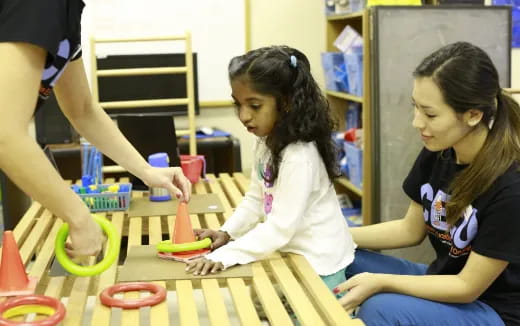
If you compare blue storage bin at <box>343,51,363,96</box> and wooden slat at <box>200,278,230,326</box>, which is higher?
blue storage bin at <box>343,51,363,96</box>

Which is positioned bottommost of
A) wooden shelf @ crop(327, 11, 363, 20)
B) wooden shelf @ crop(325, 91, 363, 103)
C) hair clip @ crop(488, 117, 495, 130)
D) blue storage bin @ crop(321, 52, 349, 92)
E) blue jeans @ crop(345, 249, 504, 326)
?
blue jeans @ crop(345, 249, 504, 326)

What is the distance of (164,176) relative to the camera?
1627 millimetres

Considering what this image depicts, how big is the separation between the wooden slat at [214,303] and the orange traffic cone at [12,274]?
333 mm

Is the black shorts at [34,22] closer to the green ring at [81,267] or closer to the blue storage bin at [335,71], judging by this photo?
the green ring at [81,267]

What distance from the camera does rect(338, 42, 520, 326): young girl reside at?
1513mm

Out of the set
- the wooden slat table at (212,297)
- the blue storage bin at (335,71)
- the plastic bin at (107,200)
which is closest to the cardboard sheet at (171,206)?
the plastic bin at (107,200)

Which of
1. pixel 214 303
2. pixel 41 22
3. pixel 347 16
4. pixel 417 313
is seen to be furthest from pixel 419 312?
pixel 347 16

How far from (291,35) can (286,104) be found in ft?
7.76

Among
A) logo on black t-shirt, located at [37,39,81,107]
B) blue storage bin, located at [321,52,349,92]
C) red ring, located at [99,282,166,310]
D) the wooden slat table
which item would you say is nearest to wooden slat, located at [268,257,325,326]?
the wooden slat table

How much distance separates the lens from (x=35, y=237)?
6.05 ft

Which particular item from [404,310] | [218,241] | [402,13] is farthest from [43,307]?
[402,13]

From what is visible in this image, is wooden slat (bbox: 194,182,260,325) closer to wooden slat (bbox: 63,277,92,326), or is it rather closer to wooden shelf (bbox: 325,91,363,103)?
wooden slat (bbox: 63,277,92,326)

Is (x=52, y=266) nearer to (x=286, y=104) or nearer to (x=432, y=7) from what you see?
(x=286, y=104)

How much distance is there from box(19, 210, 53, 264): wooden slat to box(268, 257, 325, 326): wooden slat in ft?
1.90
